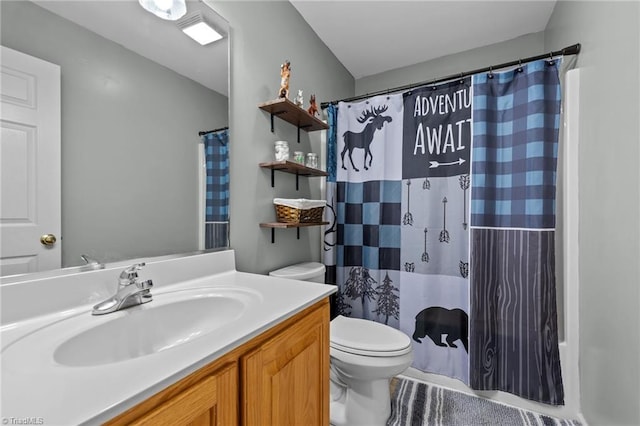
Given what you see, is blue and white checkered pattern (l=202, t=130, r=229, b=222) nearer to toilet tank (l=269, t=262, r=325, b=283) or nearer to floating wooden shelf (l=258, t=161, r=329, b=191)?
floating wooden shelf (l=258, t=161, r=329, b=191)

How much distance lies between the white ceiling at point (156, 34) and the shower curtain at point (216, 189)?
0.24 meters

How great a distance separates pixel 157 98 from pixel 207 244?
1.96ft

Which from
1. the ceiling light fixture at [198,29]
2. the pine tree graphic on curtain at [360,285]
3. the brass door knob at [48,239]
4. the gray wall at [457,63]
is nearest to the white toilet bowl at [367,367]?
the pine tree graphic on curtain at [360,285]

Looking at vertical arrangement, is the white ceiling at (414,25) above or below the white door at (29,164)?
above

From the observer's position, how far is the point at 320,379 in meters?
1.00

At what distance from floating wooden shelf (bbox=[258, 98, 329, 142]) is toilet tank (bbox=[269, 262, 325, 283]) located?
2.62 feet

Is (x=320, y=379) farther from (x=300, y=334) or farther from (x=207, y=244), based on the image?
(x=207, y=244)

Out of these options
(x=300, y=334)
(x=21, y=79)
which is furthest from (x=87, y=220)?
(x=300, y=334)

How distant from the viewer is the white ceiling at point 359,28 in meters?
0.95

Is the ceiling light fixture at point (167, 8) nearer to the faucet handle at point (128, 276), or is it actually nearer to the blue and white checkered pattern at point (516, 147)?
the faucet handle at point (128, 276)

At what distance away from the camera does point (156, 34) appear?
1.06m

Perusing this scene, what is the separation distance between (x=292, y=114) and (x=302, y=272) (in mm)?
895

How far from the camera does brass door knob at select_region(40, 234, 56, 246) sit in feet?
2.56

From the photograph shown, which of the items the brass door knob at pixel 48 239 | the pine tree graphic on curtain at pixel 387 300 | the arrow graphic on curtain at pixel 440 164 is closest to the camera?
the brass door knob at pixel 48 239
